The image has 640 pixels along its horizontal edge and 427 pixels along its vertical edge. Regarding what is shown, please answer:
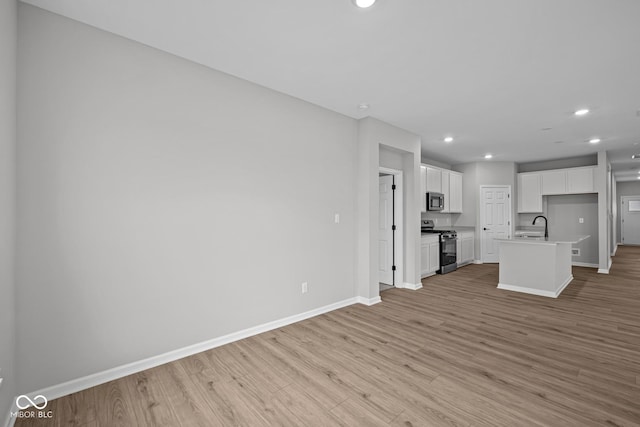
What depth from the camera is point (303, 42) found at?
243 centimetres

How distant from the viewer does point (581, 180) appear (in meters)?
6.71

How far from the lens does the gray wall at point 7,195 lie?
1.67 m

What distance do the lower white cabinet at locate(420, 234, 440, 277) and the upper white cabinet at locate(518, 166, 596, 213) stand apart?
3.44 metres

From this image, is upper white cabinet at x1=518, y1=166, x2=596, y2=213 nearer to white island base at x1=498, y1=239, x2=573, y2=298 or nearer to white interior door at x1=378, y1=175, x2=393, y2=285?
white island base at x1=498, y1=239, x2=573, y2=298

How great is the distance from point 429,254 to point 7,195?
6.00m

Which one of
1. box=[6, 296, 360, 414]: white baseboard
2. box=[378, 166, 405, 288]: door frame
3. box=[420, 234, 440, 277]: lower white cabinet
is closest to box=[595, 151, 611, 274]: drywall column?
box=[420, 234, 440, 277]: lower white cabinet

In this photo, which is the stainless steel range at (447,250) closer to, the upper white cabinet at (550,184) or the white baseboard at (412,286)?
the white baseboard at (412,286)

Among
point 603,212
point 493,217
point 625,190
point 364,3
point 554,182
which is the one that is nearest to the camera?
point 364,3

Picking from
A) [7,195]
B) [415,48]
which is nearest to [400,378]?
[415,48]

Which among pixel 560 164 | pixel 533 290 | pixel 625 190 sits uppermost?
pixel 560 164

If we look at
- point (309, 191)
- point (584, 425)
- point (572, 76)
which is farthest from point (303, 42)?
point (584, 425)

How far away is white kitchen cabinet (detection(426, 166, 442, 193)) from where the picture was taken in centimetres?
647

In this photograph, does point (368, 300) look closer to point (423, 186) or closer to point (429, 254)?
point (429, 254)

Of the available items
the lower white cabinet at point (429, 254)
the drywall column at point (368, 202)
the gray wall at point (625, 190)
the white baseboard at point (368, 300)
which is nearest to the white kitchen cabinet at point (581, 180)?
the lower white cabinet at point (429, 254)
